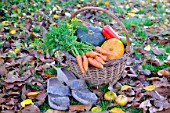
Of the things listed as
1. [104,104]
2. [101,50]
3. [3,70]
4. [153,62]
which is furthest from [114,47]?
[3,70]

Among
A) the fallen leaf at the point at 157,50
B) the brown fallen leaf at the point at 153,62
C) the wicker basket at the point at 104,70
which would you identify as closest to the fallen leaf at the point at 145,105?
the wicker basket at the point at 104,70

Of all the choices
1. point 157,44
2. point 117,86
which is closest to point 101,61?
point 117,86

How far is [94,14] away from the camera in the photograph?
4.82m

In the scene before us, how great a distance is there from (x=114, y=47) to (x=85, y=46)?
0.26 metres

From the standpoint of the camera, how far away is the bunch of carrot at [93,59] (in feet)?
8.59

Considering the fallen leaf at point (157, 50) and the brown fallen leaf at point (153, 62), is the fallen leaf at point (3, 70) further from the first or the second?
the fallen leaf at point (157, 50)

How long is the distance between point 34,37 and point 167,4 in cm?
262

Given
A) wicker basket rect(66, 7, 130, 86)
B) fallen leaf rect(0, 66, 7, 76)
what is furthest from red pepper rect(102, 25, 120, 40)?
fallen leaf rect(0, 66, 7, 76)

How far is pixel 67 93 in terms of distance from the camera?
2.66 metres

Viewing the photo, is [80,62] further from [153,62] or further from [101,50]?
[153,62]

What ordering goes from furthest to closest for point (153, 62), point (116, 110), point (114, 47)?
1. point (153, 62)
2. point (114, 47)
3. point (116, 110)

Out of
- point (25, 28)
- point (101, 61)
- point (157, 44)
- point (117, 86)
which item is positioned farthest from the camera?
point (25, 28)

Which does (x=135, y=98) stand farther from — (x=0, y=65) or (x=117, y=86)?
(x=0, y=65)

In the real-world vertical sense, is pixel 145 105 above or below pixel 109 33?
below
